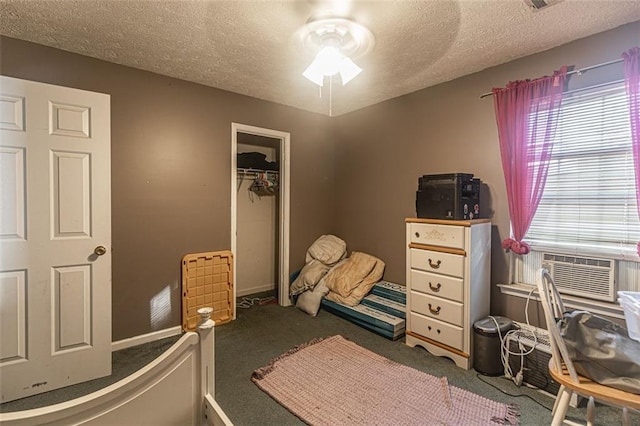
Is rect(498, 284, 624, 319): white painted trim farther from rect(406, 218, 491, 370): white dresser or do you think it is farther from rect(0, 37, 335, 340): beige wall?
rect(0, 37, 335, 340): beige wall

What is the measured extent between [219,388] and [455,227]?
207 cm

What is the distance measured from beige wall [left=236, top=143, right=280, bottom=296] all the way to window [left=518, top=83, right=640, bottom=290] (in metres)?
3.12

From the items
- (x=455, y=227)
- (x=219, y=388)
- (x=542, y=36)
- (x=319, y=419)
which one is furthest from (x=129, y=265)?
(x=542, y=36)

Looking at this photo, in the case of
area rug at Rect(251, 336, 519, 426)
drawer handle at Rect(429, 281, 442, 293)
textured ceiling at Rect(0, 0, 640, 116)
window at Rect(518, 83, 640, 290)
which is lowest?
area rug at Rect(251, 336, 519, 426)

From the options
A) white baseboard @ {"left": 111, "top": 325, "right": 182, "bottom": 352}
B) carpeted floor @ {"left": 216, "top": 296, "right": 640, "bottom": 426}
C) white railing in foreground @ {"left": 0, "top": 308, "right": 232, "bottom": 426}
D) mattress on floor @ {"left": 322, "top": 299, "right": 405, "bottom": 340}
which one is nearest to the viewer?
white railing in foreground @ {"left": 0, "top": 308, "right": 232, "bottom": 426}

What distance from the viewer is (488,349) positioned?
2.23m

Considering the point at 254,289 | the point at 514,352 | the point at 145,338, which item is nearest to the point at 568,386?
the point at 514,352

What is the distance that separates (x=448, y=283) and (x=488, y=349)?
52 cm

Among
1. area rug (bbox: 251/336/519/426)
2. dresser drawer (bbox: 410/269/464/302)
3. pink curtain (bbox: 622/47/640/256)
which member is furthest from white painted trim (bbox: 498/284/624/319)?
area rug (bbox: 251/336/519/426)

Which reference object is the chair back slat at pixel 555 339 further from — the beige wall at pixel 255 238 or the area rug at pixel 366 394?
the beige wall at pixel 255 238

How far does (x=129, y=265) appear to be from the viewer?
2.68 m

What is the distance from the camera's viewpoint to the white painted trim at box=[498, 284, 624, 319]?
6.55ft

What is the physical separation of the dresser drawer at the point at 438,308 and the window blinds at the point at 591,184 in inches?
31.3

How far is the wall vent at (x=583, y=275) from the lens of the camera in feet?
6.69
